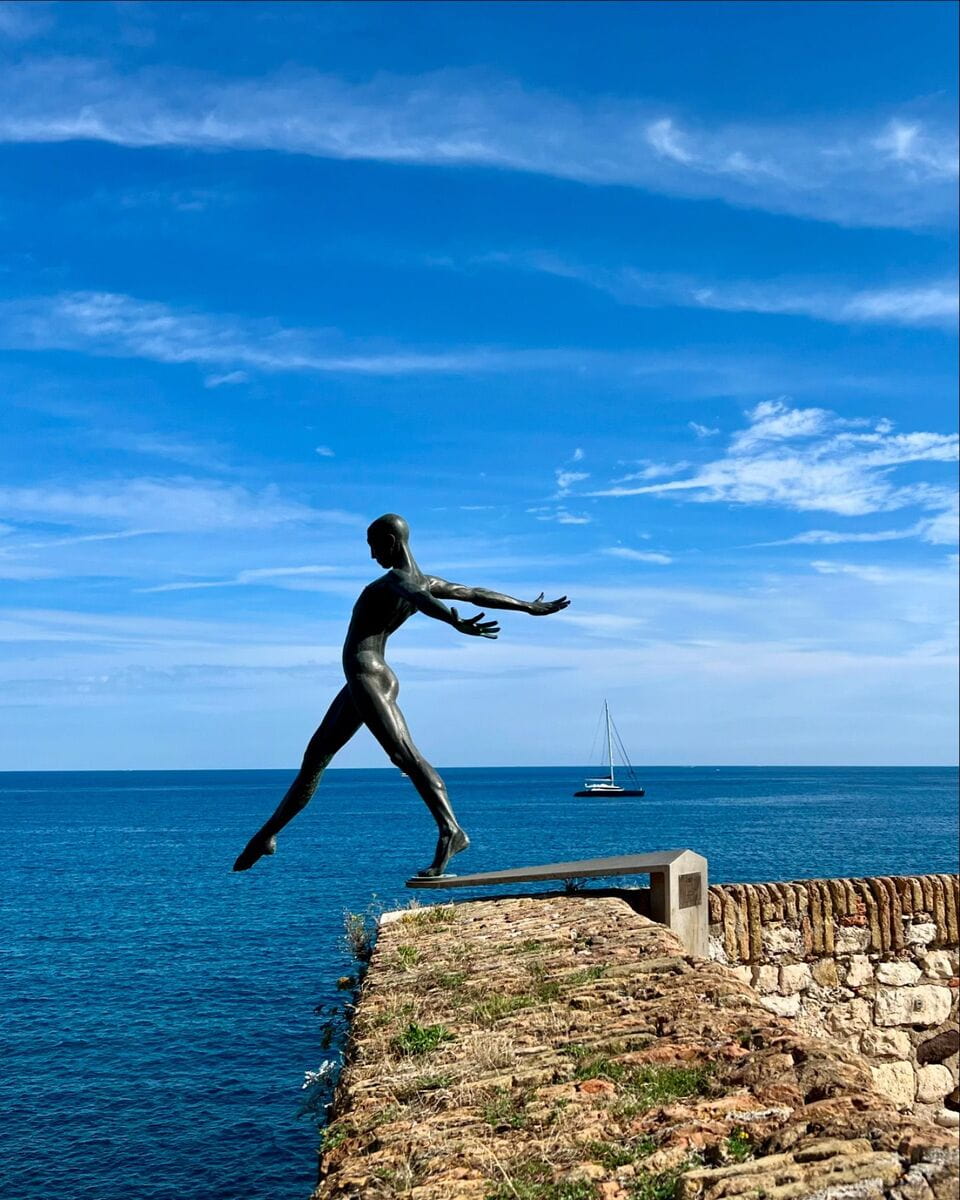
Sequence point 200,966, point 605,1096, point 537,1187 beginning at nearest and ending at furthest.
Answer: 1. point 537,1187
2. point 605,1096
3. point 200,966

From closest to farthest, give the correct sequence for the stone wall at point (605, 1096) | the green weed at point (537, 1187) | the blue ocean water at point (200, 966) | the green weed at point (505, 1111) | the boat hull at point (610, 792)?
the stone wall at point (605, 1096)
the green weed at point (537, 1187)
the green weed at point (505, 1111)
the blue ocean water at point (200, 966)
the boat hull at point (610, 792)

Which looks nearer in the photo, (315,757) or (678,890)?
(678,890)

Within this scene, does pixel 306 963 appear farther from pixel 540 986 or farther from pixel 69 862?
pixel 69 862

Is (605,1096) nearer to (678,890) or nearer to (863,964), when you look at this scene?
(678,890)

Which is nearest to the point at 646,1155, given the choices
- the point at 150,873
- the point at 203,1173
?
the point at 203,1173

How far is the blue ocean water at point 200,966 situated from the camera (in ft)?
56.3

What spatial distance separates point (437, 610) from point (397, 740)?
1.21 m

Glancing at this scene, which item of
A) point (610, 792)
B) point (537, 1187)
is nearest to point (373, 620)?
point (537, 1187)

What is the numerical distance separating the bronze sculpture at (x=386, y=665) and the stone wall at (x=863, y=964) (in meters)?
2.34

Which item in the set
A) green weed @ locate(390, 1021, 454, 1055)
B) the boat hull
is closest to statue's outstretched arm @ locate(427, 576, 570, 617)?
green weed @ locate(390, 1021, 454, 1055)

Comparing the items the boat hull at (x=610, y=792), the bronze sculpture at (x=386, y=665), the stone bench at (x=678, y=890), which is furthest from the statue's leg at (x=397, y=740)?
the boat hull at (x=610, y=792)

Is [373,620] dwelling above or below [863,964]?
above

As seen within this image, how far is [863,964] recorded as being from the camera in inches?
334

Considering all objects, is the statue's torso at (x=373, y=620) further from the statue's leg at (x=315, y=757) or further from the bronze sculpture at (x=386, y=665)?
the statue's leg at (x=315, y=757)
